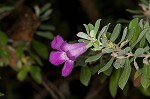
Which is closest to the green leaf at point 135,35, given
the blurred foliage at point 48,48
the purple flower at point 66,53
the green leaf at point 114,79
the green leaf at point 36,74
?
the blurred foliage at point 48,48

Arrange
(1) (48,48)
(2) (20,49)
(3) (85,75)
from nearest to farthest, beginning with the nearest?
(3) (85,75) → (2) (20,49) → (1) (48,48)

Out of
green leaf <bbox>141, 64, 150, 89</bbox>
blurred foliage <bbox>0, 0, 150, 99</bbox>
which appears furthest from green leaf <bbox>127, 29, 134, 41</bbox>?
green leaf <bbox>141, 64, 150, 89</bbox>

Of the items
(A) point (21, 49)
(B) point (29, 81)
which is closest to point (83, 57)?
(A) point (21, 49)

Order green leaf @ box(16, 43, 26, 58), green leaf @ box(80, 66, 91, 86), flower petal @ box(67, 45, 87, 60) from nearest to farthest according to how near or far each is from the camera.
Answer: flower petal @ box(67, 45, 87, 60) < green leaf @ box(80, 66, 91, 86) < green leaf @ box(16, 43, 26, 58)

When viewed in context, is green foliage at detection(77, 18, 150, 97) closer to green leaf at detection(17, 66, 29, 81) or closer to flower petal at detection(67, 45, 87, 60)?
flower petal at detection(67, 45, 87, 60)

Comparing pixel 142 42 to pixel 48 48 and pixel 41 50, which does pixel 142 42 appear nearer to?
pixel 41 50

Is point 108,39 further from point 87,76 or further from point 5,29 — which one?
point 5,29

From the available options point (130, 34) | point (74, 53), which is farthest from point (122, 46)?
point (74, 53)

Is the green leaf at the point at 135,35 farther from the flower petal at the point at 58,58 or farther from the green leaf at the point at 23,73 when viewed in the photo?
the green leaf at the point at 23,73
